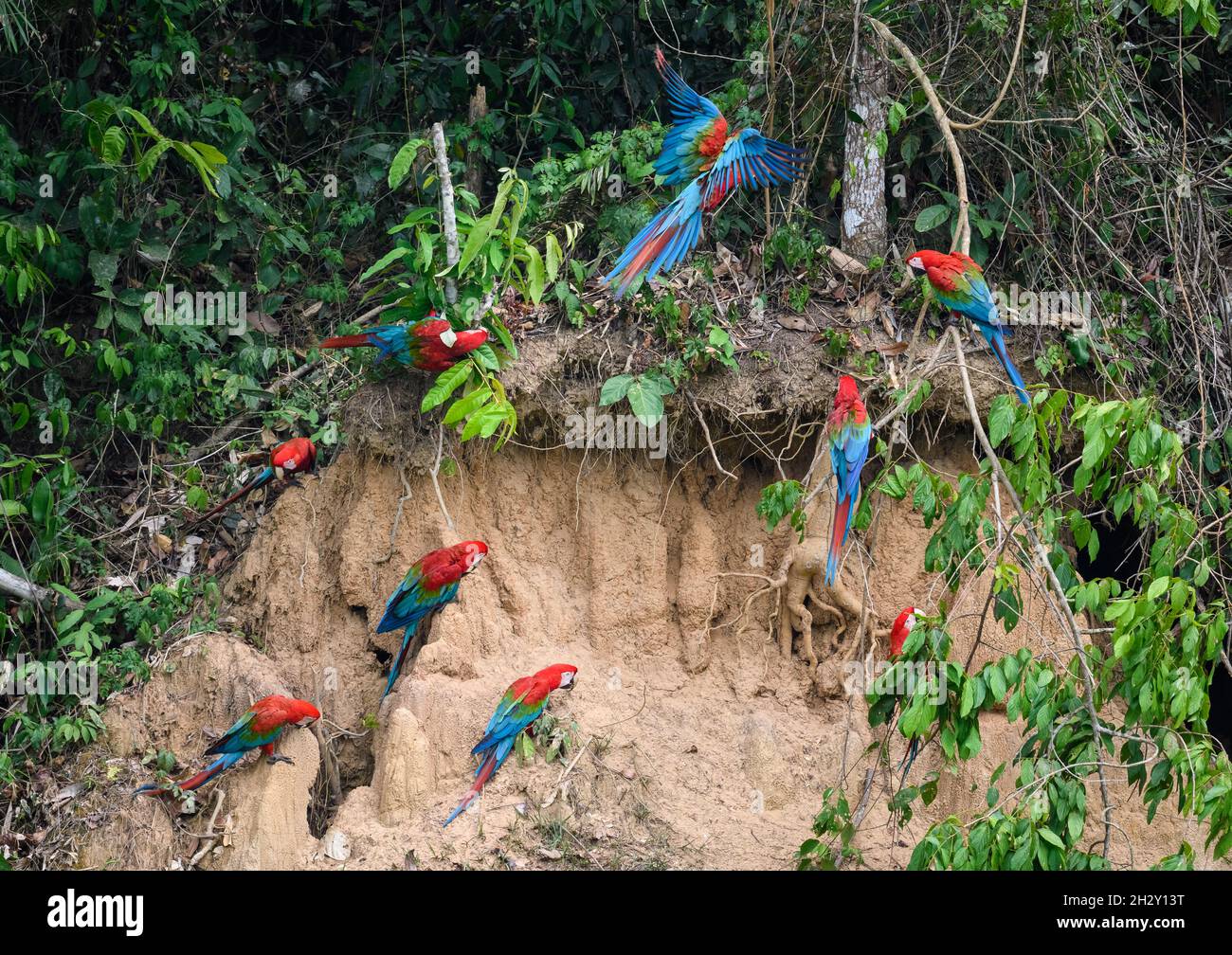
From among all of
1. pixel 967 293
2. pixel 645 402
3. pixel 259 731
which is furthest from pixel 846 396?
pixel 259 731

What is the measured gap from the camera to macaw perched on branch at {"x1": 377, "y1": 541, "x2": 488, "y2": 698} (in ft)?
19.8

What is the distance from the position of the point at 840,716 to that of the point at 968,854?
2180 millimetres

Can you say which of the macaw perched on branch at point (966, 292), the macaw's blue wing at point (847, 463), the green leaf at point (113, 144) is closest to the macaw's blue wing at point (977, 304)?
the macaw perched on branch at point (966, 292)

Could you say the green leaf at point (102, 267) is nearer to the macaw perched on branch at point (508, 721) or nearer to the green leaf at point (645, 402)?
the green leaf at point (645, 402)

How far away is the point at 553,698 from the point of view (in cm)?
614

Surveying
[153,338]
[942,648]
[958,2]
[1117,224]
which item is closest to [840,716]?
[942,648]

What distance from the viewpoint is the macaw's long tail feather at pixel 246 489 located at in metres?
6.59

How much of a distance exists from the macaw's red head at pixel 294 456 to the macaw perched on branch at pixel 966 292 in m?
2.94

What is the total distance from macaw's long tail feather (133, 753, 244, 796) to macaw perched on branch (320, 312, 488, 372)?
185 centimetres

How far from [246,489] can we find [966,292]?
136 inches

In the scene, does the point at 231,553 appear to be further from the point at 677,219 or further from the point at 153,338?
the point at 677,219

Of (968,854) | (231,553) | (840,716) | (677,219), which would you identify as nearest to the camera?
(968,854)

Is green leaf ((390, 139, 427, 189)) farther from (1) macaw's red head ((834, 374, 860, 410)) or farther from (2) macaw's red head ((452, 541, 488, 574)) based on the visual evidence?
(1) macaw's red head ((834, 374, 860, 410))

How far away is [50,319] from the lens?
285 inches
